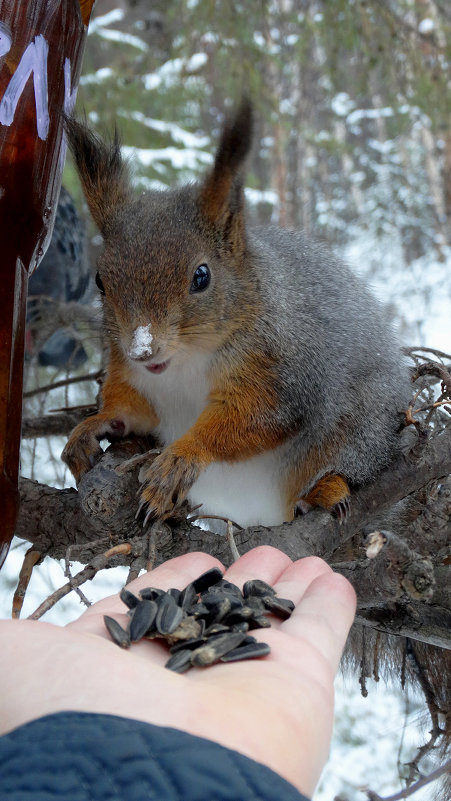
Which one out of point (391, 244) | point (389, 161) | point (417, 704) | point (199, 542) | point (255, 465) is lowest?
point (417, 704)

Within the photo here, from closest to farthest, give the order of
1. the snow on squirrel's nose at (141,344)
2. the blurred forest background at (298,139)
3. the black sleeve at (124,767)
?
the black sleeve at (124,767), the snow on squirrel's nose at (141,344), the blurred forest background at (298,139)

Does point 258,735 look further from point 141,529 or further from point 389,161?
point 389,161

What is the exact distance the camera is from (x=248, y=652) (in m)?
0.77

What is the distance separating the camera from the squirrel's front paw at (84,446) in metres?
1.36

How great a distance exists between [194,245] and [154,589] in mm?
674

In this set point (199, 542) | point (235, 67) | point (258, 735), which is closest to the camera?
point (258, 735)

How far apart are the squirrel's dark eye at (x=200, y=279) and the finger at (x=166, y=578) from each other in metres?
0.50

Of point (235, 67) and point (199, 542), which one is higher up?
point (235, 67)

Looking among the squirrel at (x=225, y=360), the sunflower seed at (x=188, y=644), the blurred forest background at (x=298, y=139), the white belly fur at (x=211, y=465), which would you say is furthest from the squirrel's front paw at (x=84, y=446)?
the sunflower seed at (x=188, y=644)

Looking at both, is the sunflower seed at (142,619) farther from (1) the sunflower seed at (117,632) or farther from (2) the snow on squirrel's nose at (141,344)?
(2) the snow on squirrel's nose at (141,344)

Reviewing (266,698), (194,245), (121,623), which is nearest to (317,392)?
(194,245)

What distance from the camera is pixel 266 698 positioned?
670mm

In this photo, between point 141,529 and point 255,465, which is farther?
point 255,465

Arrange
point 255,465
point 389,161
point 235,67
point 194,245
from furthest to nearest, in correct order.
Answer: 1. point 389,161
2. point 235,67
3. point 255,465
4. point 194,245
